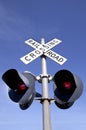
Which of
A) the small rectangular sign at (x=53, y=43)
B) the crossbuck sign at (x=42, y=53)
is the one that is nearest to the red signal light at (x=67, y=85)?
the crossbuck sign at (x=42, y=53)

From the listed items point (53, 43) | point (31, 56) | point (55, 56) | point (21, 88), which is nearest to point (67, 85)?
point (21, 88)

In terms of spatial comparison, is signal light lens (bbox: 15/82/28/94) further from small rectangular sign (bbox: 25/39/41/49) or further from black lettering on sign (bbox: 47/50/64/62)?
small rectangular sign (bbox: 25/39/41/49)

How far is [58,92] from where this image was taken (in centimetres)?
433

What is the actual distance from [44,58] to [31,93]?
965 mm

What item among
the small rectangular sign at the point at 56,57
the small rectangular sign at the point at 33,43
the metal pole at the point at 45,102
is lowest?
the metal pole at the point at 45,102

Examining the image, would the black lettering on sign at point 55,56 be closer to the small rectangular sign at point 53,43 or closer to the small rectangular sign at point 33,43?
the small rectangular sign at point 53,43

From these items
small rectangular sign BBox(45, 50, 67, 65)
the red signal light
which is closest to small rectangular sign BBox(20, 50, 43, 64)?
small rectangular sign BBox(45, 50, 67, 65)

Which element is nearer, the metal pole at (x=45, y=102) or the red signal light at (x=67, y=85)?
the metal pole at (x=45, y=102)

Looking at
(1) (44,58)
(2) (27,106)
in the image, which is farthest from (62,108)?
(1) (44,58)

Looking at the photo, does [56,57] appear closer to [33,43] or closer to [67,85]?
[33,43]

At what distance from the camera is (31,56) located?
4.99m

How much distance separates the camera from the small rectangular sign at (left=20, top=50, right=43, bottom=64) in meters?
4.97

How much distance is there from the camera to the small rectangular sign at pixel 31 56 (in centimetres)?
497

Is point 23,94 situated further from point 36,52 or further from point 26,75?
point 36,52
